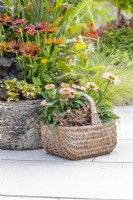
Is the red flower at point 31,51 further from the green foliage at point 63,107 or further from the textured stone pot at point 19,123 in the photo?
the textured stone pot at point 19,123

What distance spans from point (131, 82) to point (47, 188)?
2.84 meters

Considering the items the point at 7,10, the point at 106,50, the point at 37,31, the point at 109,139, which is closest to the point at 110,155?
the point at 109,139

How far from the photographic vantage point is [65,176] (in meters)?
4.01

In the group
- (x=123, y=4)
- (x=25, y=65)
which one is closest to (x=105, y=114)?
(x=25, y=65)

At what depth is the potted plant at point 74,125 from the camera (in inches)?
171

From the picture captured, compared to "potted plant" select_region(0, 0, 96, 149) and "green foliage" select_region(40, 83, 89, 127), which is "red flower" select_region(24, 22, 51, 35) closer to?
"potted plant" select_region(0, 0, 96, 149)

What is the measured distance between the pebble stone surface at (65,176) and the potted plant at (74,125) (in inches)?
3.9

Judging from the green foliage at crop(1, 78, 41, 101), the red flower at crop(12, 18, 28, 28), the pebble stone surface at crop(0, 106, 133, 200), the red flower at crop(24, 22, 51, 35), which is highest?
the red flower at crop(12, 18, 28, 28)

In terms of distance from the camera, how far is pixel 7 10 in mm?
5047

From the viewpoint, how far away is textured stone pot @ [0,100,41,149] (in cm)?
468

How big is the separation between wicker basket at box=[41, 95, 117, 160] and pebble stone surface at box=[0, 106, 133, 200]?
7 centimetres

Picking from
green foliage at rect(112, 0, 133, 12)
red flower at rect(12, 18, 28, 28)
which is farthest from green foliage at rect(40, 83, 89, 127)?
green foliage at rect(112, 0, 133, 12)

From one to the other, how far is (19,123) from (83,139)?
0.64m

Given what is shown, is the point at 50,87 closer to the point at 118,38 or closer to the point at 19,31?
the point at 19,31
